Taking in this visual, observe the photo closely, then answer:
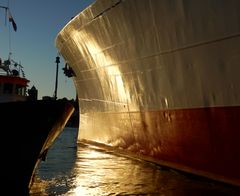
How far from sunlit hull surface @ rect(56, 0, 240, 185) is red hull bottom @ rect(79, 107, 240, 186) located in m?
0.02

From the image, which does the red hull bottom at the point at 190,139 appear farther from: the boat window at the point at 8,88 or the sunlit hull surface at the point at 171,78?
the boat window at the point at 8,88

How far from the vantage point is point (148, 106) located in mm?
9227

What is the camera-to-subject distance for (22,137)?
641 cm

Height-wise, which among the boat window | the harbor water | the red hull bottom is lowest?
the harbor water

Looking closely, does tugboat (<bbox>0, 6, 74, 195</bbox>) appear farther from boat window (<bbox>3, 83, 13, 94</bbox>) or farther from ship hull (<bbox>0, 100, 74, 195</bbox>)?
boat window (<bbox>3, 83, 13, 94</bbox>)

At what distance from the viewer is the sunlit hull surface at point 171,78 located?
21.4 ft

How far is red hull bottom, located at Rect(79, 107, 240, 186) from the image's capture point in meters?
6.54

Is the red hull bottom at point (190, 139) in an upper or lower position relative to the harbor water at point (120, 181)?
upper

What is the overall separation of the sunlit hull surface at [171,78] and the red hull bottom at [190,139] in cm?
2

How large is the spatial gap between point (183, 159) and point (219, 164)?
3.71 feet

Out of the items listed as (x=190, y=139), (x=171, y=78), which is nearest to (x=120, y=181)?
(x=190, y=139)

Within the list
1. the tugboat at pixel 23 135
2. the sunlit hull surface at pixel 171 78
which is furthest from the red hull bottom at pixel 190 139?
the tugboat at pixel 23 135

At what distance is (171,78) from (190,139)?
135cm

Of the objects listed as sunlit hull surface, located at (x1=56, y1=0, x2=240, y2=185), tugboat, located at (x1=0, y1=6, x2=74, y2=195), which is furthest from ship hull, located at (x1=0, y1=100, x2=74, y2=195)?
sunlit hull surface, located at (x1=56, y1=0, x2=240, y2=185)
